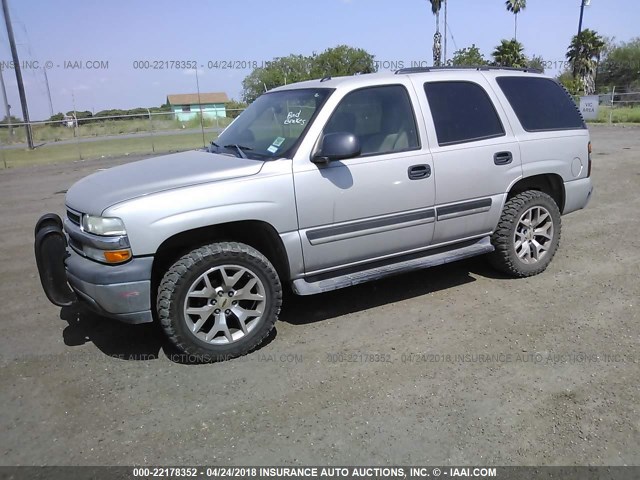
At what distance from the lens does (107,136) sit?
28328mm

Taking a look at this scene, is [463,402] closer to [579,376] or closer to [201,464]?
[579,376]

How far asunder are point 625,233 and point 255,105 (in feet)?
15.8

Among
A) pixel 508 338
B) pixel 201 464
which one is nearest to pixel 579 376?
pixel 508 338

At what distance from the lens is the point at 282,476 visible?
2578 millimetres

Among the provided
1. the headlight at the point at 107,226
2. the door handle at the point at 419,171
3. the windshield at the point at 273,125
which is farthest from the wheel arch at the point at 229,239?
the door handle at the point at 419,171

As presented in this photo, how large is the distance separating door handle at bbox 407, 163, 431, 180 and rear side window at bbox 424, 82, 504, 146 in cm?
28

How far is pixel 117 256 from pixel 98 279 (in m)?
0.20

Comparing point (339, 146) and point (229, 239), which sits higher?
point (339, 146)

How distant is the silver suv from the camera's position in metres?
3.47

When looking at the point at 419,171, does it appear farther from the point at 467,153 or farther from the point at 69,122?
the point at 69,122

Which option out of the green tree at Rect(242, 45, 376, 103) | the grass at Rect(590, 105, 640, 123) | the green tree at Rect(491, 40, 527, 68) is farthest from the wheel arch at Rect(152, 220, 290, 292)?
the green tree at Rect(242, 45, 376, 103)

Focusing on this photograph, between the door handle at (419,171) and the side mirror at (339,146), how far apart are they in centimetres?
60

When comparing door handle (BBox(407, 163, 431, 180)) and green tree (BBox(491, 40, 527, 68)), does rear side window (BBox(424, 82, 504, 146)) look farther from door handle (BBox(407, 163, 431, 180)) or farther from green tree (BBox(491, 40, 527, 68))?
green tree (BBox(491, 40, 527, 68))

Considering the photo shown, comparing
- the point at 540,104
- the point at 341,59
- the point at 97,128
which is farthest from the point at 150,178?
the point at 341,59
